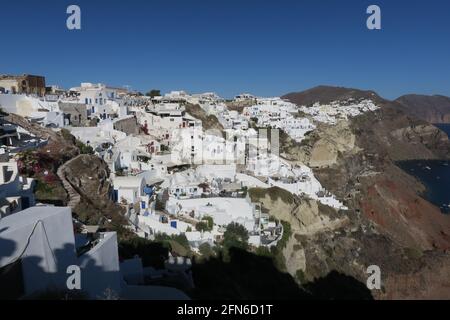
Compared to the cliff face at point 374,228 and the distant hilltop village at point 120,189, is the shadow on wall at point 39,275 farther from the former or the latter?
the cliff face at point 374,228

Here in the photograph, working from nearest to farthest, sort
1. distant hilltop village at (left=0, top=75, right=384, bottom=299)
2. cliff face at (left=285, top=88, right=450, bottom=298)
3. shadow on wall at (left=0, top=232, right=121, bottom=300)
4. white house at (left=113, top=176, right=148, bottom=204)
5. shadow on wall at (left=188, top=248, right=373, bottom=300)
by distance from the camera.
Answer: shadow on wall at (left=0, top=232, right=121, bottom=300), distant hilltop village at (left=0, top=75, right=384, bottom=299), shadow on wall at (left=188, top=248, right=373, bottom=300), white house at (left=113, top=176, right=148, bottom=204), cliff face at (left=285, top=88, right=450, bottom=298)

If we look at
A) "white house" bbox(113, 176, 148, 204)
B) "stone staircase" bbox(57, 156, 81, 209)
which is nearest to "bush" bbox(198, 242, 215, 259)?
"white house" bbox(113, 176, 148, 204)

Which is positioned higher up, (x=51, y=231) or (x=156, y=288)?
(x=51, y=231)

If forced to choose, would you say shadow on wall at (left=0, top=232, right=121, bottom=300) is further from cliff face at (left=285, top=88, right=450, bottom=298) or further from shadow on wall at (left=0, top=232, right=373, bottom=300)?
cliff face at (left=285, top=88, right=450, bottom=298)
